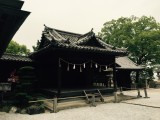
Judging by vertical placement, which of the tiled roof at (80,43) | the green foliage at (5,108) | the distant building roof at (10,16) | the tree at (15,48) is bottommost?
the green foliage at (5,108)

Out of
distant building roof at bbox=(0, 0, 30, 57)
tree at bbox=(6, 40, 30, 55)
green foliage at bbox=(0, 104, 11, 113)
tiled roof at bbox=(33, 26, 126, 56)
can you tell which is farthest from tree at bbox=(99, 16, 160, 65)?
distant building roof at bbox=(0, 0, 30, 57)

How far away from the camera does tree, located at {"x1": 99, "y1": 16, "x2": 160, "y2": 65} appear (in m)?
32.6

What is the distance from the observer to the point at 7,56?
55.3 ft

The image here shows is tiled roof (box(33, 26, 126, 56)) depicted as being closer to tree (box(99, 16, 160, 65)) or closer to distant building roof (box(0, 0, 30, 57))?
distant building roof (box(0, 0, 30, 57))

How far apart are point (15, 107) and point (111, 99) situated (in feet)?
25.5

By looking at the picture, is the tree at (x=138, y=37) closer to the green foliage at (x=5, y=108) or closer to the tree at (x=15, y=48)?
the tree at (x=15, y=48)

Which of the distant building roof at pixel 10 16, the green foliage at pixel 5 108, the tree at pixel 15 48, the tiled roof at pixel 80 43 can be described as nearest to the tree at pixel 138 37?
the tiled roof at pixel 80 43

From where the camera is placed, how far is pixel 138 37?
109ft

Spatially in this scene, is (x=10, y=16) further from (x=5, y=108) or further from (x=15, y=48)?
(x=15, y=48)

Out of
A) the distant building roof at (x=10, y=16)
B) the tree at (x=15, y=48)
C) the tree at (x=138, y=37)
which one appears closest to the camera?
the distant building roof at (x=10, y=16)

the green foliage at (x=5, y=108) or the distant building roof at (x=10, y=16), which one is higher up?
the distant building roof at (x=10, y=16)

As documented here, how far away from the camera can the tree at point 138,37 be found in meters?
32.6

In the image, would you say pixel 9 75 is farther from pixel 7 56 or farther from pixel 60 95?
pixel 60 95

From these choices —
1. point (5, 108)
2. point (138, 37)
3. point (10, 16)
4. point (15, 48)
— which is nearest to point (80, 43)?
point (5, 108)
